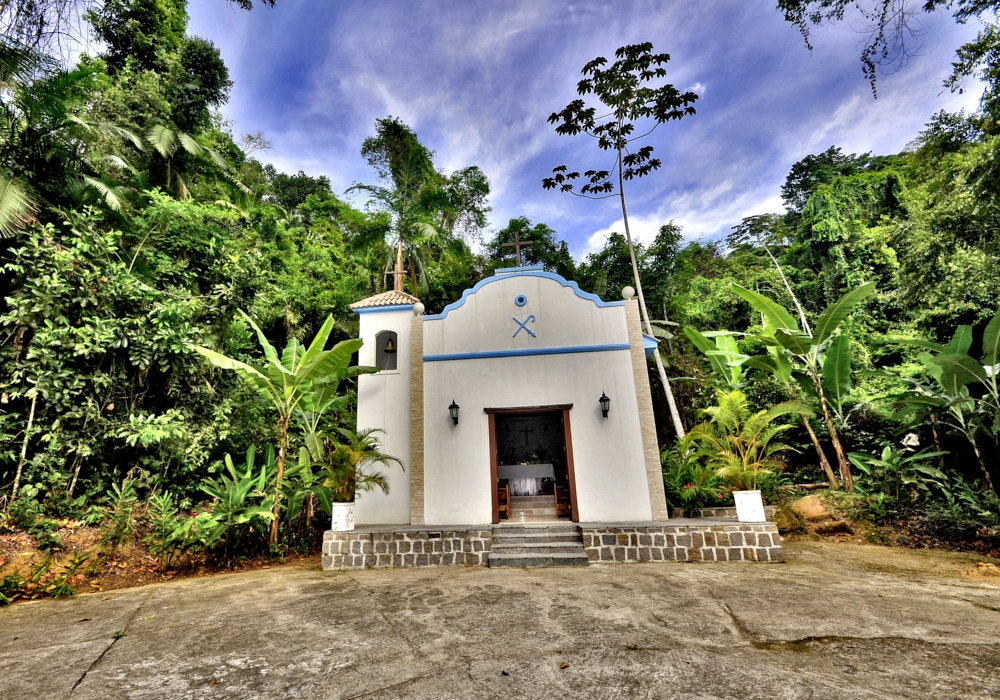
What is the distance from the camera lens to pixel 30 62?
20.1 ft

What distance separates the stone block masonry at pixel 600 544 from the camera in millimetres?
6391

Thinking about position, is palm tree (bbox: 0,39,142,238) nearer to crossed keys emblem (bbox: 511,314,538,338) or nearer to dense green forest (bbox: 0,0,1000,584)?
dense green forest (bbox: 0,0,1000,584)

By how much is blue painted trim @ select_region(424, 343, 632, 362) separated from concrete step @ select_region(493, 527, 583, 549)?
3345mm

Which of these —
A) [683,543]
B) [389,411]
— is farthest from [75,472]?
[683,543]

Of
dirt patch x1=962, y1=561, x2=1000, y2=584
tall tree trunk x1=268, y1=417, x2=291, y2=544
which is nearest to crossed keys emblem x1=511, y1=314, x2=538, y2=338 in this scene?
tall tree trunk x1=268, y1=417, x2=291, y2=544

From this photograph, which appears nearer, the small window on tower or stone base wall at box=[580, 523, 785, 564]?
stone base wall at box=[580, 523, 785, 564]

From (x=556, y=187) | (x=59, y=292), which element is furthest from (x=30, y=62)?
(x=556, y=187)

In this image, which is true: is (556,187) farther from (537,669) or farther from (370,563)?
(537,669)

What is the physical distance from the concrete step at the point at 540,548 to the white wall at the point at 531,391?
2.83 feet

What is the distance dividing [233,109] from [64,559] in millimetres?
19075

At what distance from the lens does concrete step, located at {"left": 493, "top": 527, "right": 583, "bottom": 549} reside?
22.7ft

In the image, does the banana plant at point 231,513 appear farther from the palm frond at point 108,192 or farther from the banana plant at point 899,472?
the banana plant at point 899,472

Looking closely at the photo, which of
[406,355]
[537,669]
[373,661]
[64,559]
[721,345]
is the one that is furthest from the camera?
[721,345]

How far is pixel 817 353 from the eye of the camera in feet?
28.7
